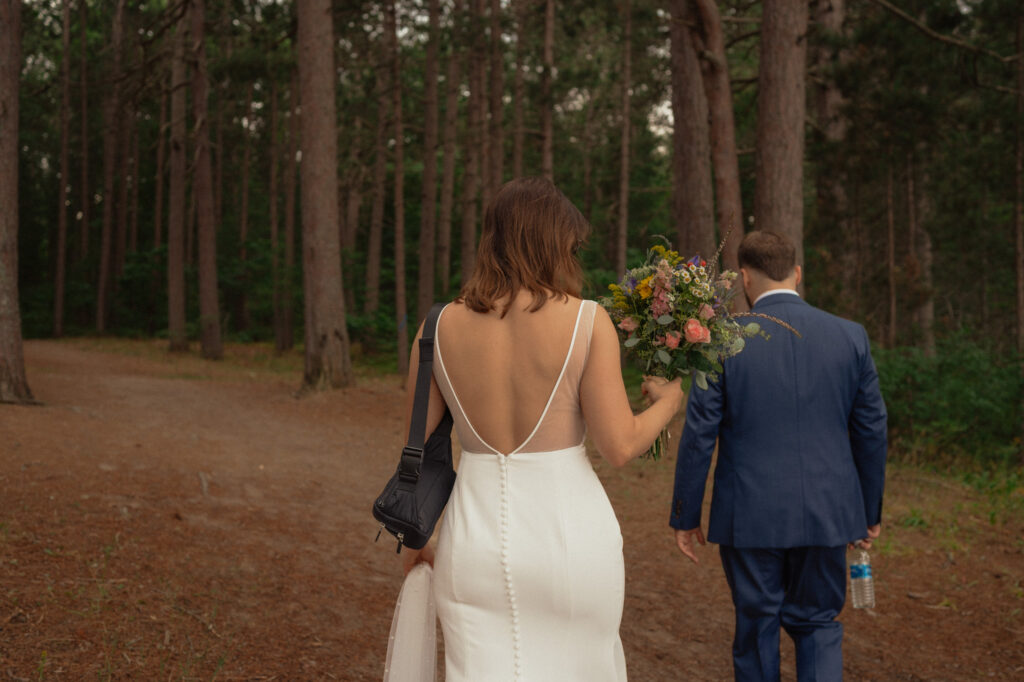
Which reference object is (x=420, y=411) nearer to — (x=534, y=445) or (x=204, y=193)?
(x=534, y=445)

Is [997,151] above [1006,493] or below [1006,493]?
above

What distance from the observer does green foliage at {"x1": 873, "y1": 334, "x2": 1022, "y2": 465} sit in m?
11.7

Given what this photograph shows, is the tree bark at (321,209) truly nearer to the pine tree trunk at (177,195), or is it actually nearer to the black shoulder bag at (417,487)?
the pine tree trunk at (177,195)

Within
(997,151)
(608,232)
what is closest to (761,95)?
(997,151)

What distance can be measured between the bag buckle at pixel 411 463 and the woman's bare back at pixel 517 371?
0.16 meters

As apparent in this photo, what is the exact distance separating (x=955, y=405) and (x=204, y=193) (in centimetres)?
2034

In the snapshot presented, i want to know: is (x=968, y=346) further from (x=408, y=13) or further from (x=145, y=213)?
(x=145, y=213)

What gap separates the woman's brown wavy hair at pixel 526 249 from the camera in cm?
248

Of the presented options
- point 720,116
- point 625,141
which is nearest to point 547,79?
point 625,141

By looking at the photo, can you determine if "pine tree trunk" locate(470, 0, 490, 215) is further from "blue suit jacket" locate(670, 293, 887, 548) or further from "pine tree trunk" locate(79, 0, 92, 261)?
"pine tree trunk" locate(79, 0, 92, 261)

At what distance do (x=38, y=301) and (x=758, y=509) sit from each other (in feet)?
142

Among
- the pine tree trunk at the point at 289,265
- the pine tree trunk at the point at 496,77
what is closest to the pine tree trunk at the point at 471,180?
the pine tree trunk at the point at 496,77

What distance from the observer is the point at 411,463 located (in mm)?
2613

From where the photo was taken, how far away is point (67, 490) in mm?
7168
